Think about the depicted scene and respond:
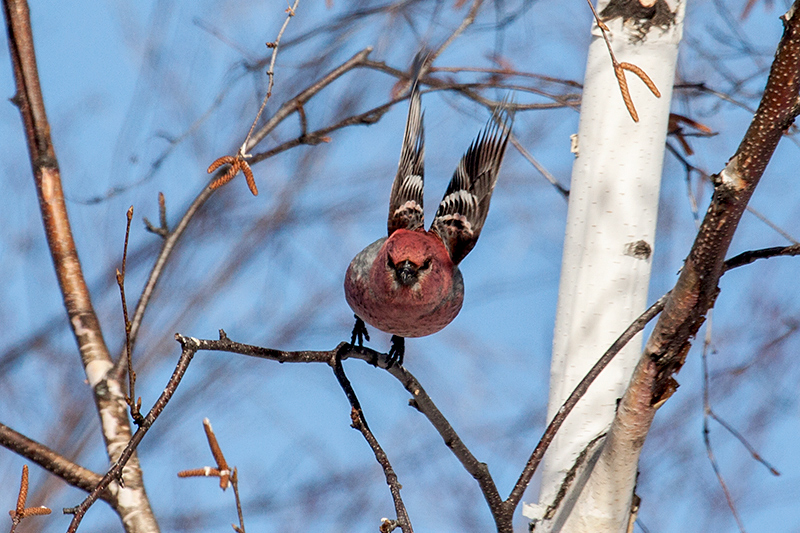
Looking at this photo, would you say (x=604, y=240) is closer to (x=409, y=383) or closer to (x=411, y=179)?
(x=409, y=383)

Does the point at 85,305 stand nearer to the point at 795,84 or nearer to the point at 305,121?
the point at 305,121

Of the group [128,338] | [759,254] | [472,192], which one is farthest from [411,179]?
[128,338]

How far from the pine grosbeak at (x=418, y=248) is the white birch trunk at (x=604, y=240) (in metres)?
0.51

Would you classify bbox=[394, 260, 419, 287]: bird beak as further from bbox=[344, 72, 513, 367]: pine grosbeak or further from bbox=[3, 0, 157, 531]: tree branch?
bbox=[3, 0, 157, 531]: tree branch

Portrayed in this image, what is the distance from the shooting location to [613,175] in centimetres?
244

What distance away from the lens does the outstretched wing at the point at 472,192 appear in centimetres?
329

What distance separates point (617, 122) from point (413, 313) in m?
0.95

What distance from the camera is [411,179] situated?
343 cm

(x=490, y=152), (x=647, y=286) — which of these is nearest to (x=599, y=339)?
(x=647, y=286)

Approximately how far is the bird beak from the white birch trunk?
1.71 feet

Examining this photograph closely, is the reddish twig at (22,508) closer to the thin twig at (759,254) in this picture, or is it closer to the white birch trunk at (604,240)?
the white birch trunk at (604,240)

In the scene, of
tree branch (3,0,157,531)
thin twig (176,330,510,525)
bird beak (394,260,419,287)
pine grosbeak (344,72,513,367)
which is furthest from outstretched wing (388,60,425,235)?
tree branch (3,0,157,531)

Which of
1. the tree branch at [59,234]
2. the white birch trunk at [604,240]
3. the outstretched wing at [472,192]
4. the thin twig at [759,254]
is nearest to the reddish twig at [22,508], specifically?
the tree branch at [59,234]

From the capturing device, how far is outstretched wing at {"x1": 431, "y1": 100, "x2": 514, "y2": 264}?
10.8 feet
